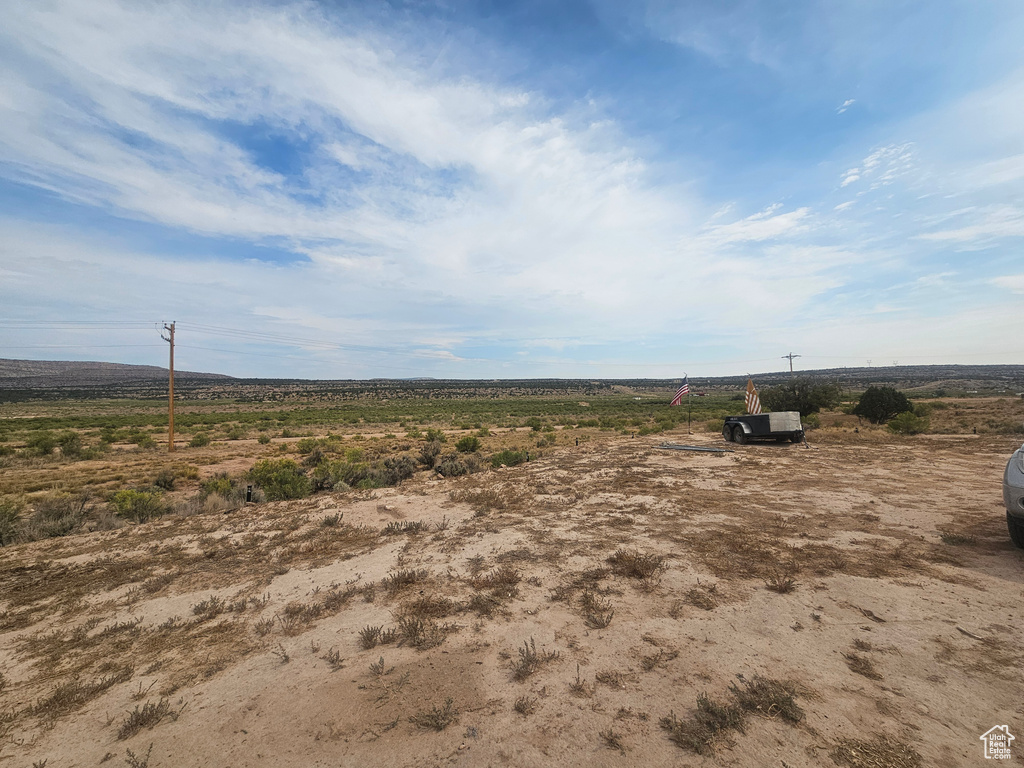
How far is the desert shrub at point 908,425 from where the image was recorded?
21969mm

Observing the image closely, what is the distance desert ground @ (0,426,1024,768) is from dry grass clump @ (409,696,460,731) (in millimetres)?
18

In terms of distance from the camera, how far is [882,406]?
27594 millimetres

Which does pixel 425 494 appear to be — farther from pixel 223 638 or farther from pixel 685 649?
pixel 685 649

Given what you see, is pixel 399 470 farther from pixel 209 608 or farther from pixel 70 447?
pixel 70 447

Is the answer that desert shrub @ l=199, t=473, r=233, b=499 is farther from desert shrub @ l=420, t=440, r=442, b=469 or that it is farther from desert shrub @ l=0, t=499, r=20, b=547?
desert shrub @ l=420, t=440, r=442, b=469

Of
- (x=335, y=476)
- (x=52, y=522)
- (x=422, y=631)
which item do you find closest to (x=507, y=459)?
(x=335, y=476)

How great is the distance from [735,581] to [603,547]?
205 cm

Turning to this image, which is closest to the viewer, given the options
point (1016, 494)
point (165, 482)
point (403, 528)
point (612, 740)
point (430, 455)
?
point (612, 740)

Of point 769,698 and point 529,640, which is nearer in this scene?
point 769,698

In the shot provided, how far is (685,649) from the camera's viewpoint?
164 inches

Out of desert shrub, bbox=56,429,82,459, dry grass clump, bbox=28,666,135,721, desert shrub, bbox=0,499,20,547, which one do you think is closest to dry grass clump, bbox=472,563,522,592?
dry grass clump, bbox=28,666,135,721

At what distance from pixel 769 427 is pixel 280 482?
18.9 m

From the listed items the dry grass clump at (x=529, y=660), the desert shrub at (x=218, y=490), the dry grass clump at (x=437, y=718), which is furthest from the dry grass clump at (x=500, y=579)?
the desert shrub at (x=218, y=490)

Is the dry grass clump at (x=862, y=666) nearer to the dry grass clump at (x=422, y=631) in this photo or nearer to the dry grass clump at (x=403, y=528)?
the dry grass clump at (x=422, y=631)
